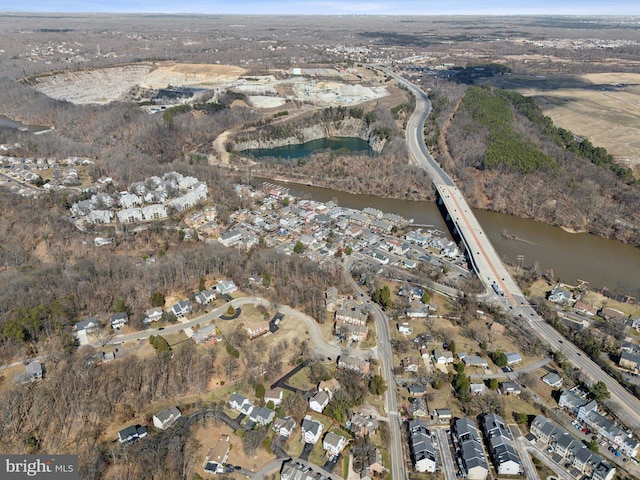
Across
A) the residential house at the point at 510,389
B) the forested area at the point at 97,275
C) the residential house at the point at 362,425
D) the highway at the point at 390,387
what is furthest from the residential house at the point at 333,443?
the residential house at the point at 510,389

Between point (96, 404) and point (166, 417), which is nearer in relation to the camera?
point (166, 417)

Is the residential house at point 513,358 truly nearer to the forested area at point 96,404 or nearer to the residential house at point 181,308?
the forested area at point 96,404

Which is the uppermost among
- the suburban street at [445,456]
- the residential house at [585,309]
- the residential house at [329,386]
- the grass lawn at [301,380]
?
the residential house at [585,309]

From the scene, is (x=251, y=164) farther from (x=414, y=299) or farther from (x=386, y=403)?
(x=386, y=403)

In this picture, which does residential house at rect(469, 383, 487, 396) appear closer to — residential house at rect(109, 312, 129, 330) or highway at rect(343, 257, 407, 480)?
highway at rect(343, 257, 407, 480)

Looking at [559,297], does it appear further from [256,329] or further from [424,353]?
[256,329]

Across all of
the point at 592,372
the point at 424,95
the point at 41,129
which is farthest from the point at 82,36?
the point at 592,372

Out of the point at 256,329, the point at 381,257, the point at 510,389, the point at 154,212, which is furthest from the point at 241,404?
the point at 154,212

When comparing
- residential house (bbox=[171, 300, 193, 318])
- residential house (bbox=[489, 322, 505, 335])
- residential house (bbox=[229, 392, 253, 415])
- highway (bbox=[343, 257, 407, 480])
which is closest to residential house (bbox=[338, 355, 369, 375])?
highway (bbox=[343, 257, 407, 480])
